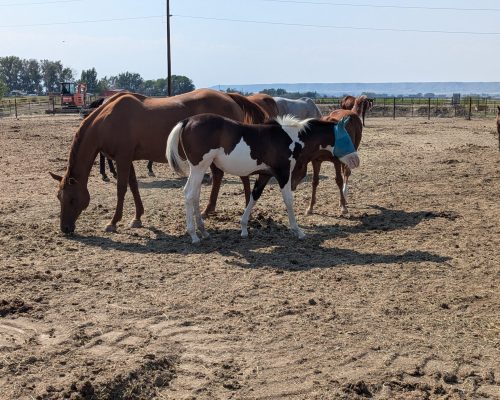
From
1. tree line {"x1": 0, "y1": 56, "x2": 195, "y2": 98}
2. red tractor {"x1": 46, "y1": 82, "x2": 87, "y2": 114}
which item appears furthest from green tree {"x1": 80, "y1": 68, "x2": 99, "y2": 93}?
red tractor {"x1": 46, "y1": 82, "x2": 87, "y2": 114}

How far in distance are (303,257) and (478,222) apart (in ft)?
9.54

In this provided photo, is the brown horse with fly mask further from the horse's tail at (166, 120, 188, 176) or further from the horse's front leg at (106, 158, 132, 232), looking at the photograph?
the horse's front leg at (106, 158, 132, 232)

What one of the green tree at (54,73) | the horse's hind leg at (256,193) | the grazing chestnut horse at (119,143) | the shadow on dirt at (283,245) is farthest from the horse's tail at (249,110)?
the green tree at (54,73)

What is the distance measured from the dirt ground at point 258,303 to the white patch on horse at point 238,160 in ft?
3.02

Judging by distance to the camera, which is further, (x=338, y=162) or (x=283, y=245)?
(x=338, y=162)

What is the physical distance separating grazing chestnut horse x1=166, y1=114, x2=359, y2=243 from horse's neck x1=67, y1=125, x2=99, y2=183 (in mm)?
1459

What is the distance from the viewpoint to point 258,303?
17.8 feet

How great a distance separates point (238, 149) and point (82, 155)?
7.75 feet

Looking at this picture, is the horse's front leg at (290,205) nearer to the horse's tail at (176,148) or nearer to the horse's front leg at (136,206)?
the horse's tail at (176,148)

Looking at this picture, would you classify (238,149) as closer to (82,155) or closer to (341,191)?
(82,155)

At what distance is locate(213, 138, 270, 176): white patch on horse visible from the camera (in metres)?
7.48

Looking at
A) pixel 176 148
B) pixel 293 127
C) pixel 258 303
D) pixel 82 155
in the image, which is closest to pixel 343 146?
pixel 293 127

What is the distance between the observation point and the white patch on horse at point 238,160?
294 inches

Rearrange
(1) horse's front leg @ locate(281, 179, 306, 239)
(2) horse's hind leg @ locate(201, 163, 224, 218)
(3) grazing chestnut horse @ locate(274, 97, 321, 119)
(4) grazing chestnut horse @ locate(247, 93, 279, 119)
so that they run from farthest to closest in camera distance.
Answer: (3) grazing chestnut horse @ locate(274, 97, 321, 119), (4) grazing chestnut horse @ locate(247, 93, 279, 119), (2) horse's hind leg @ locate(201, 163, 224, 218), (1) horse's front leg @ locate(281, 179, 306, 239)
